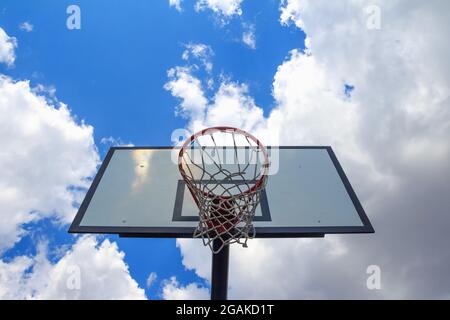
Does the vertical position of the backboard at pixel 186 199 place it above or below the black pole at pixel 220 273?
above

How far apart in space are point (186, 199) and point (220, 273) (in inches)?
29.9

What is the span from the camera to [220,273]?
9.78 ft

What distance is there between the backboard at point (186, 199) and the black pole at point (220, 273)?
46 centimetres

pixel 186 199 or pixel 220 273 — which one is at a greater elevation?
pixel 186 199

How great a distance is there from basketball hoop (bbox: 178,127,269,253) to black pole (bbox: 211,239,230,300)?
324 mm

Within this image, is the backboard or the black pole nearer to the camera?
the backboard

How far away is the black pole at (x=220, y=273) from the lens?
2.96 meters

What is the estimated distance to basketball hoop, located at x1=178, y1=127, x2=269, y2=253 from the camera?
8.11ft

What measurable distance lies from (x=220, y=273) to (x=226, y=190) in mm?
929

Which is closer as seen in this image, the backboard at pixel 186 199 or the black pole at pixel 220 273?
the backboard at pixel 186 199
